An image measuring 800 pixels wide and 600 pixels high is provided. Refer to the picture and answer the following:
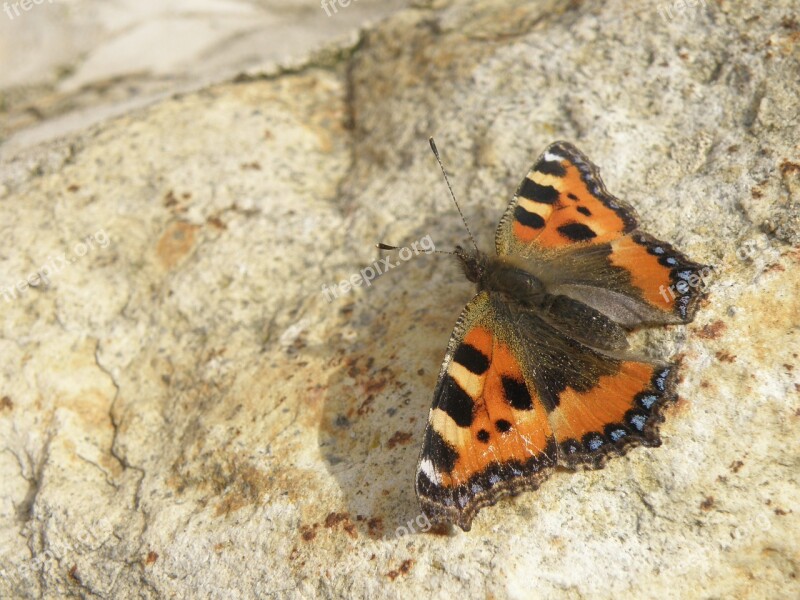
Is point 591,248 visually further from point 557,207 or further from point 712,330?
point 712,330

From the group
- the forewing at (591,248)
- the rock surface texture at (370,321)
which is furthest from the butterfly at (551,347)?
the rock surface texture at (370,321)

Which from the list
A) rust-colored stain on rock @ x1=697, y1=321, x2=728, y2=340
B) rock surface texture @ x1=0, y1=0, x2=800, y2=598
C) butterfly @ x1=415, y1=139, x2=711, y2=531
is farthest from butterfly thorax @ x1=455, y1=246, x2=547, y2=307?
rust-colored stain on rock @ x1=697, y1=321, x2=728, y2=340

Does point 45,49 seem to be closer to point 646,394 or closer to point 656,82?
point 656,82

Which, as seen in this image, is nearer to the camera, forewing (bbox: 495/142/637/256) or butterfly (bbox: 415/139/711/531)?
butterfly (bbox: 415/139/711/531)

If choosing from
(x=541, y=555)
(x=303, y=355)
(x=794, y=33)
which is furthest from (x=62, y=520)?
(x=794, y=33)

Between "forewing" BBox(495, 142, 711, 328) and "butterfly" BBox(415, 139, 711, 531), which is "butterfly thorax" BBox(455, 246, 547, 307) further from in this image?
"forewing" BBox(495, 142, 711, 328)

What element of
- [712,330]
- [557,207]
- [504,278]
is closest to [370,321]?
[504,278]
